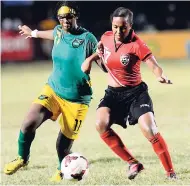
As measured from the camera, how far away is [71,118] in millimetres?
7770

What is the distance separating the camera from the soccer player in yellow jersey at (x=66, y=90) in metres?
7.66

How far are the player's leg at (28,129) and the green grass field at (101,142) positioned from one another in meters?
0.14

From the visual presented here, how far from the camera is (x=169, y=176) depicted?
721cm

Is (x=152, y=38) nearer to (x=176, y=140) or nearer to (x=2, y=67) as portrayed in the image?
(x=2, y=67)

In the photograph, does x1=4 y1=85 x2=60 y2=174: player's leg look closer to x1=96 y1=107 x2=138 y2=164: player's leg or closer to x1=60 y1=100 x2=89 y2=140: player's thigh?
x1=60 y1=100 x2=89 y2=140: player's thigh

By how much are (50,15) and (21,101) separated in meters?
15.0

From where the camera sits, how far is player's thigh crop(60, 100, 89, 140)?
7.76 metres

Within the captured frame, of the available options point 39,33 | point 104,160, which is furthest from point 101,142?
point 39,33

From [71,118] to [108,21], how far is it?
2282 cm

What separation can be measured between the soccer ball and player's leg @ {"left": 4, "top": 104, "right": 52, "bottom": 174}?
570 mm

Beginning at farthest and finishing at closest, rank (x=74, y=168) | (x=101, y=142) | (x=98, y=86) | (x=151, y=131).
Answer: (x=98, y=86) < (x=101, y=142) < (x=74, y=168) < (x=151, y=131)

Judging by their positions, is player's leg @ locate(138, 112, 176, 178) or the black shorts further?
the black shorts

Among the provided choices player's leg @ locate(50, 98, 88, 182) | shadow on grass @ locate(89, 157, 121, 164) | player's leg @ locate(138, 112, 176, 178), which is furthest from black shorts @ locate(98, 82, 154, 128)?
shadow on grass @ locate(89, 157, 121, 164)

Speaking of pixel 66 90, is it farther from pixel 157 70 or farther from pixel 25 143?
pixel 157 70
